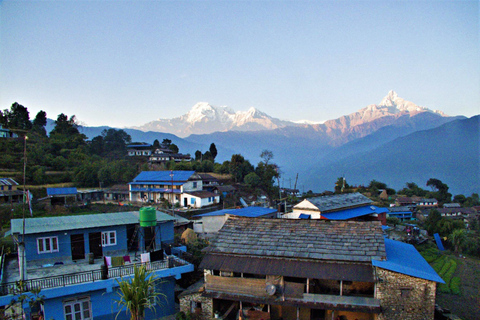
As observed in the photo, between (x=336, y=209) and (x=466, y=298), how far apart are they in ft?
32.5

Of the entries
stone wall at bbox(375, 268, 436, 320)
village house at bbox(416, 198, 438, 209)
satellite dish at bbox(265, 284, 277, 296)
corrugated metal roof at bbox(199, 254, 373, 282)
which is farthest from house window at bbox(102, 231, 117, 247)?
village house at bbox(416, 198, 438, 209)

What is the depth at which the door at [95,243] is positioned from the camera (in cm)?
1614

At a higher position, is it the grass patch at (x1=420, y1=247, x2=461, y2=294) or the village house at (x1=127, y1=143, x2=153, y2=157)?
the village house at (x1=127, y1=143, x2=153, y2=157)

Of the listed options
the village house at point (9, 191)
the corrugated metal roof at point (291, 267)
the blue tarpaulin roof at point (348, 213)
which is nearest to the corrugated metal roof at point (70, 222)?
the corrugated metal roof at point (291, 267)

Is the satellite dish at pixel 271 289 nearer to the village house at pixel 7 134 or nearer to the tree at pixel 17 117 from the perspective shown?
the village house at pixel 7 134

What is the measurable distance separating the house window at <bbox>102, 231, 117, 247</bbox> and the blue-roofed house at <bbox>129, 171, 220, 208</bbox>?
2669 centimetres

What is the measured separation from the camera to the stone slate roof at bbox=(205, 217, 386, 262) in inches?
467

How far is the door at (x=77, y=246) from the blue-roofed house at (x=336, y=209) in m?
14.9

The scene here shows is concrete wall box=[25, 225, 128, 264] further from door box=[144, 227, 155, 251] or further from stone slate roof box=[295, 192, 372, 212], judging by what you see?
stone slate roof box=[295, 192, 372, 212]

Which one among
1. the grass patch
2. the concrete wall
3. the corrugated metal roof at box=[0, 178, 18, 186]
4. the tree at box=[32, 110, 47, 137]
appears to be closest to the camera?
the concrete wall

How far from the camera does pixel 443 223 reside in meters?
42.8

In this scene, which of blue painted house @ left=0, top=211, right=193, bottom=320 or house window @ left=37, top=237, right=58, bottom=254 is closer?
blue painted house @ left=0, top=211, right=193, bottom=320

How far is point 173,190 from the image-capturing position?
4647cm

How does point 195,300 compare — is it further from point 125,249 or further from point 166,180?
point 166,180
